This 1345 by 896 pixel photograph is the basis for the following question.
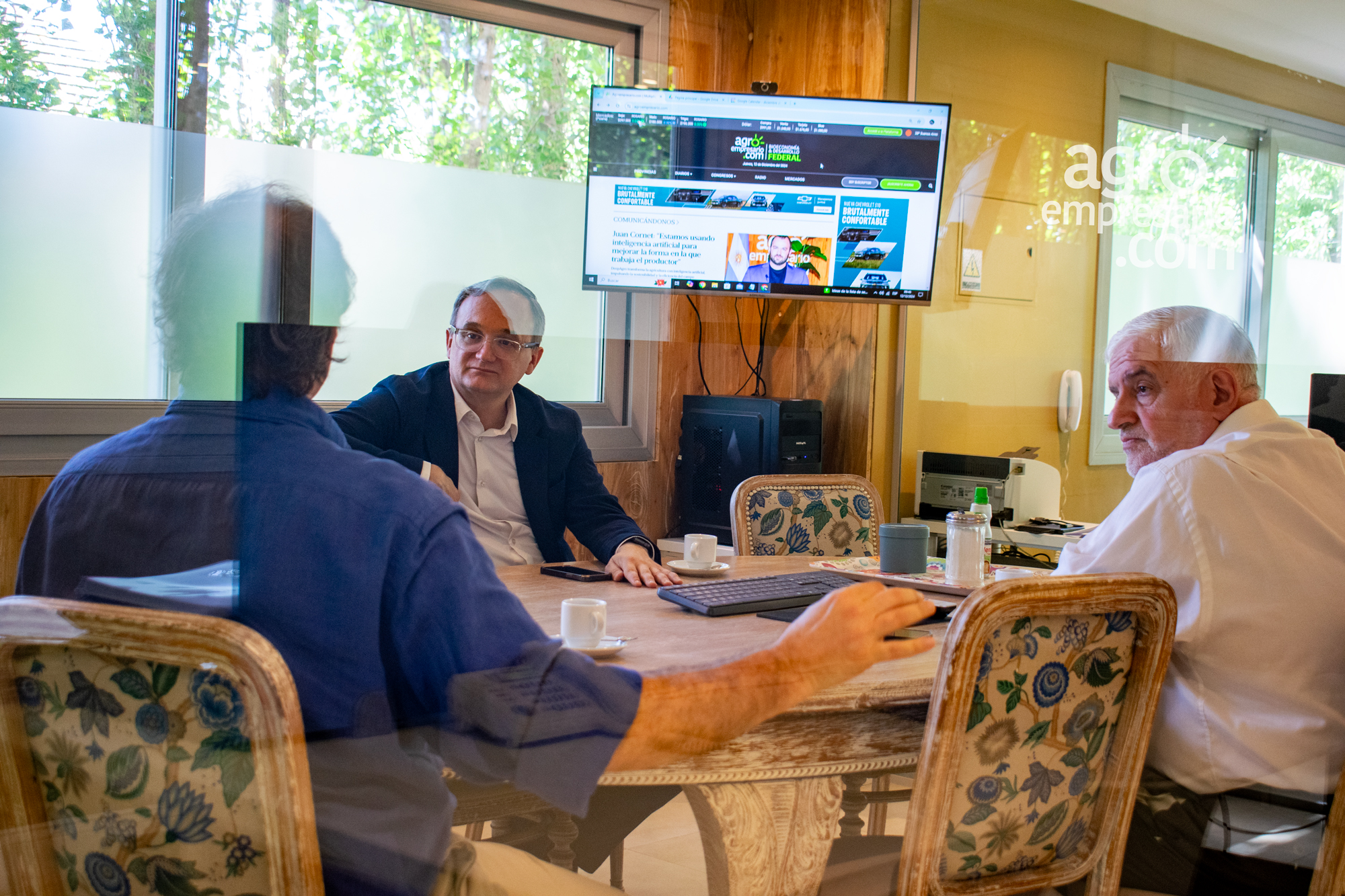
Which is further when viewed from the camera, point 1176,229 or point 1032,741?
point 1176,229

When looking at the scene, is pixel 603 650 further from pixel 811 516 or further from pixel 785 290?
pixel 785 290

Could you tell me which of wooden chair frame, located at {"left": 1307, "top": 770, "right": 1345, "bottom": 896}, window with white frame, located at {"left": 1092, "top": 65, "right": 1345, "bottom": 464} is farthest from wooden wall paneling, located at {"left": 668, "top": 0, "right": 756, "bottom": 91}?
wooden chair frame, located at {"left": 1307, "top": 770, "right": 1345, "bottom": 896}

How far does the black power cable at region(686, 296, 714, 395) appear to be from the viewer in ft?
6.28

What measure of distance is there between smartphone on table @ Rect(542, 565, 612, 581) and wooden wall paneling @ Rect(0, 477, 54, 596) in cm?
76

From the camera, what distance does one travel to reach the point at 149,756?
884 mm

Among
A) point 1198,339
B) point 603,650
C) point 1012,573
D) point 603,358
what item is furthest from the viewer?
point 1012,573

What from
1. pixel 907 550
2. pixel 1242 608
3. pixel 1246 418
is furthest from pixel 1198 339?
pixel 907 550

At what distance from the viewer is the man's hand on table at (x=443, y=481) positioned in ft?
3.52

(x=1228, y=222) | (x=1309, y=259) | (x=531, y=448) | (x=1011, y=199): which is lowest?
(x=531, y=448)

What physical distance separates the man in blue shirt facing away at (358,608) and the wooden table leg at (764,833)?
6.3 inches

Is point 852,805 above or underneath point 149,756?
underneath

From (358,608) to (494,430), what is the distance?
1.41ft

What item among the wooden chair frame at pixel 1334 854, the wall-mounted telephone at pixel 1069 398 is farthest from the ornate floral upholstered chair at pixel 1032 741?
the wall-mounted telephone at pixel 1069 398

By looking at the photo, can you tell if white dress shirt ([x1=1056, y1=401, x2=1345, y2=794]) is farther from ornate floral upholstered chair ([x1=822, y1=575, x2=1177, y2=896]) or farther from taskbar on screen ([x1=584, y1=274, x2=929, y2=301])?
taskbar on screen ([x1=584, y1=274, x2=929, y2=301])
